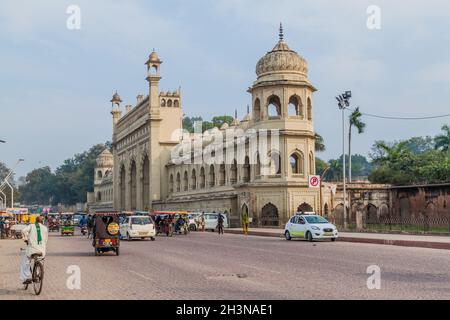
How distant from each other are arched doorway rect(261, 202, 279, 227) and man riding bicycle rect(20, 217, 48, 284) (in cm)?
3477

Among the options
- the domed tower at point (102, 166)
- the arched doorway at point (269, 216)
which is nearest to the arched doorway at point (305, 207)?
the arched doorway at point (269, 216)

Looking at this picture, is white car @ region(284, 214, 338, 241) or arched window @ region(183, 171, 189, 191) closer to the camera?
white car @ region(284, 214, 338, 241)

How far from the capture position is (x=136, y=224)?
3209cm

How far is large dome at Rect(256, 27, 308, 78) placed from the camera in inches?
1861

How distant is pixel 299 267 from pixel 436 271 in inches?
131

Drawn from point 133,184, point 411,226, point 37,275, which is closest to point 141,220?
point 411,226

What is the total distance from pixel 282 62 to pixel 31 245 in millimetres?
37728

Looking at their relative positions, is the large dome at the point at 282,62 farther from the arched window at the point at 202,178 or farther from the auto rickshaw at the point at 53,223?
the auto rickshaw at the point at 53,223

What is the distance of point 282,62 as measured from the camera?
47219 mm

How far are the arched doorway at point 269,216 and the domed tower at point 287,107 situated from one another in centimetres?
262

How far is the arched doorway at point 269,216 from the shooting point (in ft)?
150

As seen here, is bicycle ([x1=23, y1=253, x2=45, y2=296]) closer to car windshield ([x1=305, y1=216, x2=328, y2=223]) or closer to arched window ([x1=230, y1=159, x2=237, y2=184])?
car windshield ([x1=305, y1=216, x2=328, y2=223])

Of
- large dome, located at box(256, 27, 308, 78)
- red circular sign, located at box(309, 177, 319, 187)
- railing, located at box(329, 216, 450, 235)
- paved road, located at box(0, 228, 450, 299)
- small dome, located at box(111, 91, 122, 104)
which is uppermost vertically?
small dome, located at box(111, 91, 122, 104)

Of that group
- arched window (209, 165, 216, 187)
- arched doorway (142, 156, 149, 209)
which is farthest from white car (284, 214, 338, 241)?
arched doorway (142, 156, 149, 209)
